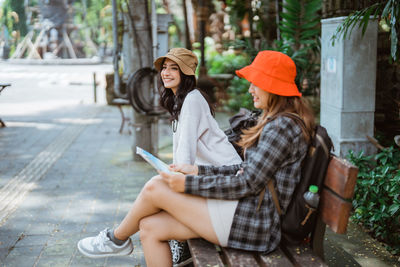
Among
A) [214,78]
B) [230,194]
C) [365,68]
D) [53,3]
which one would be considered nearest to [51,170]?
[365,68]

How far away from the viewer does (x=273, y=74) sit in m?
2.86

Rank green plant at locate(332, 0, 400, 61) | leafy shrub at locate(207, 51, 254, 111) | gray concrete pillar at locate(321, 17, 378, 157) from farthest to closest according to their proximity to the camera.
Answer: leafy shrub at locate(207, 51, 254, 111)
gray concrete pillar at locate(321, 17, 378, 157)
green plant at locate(332, 0, 400, 61)

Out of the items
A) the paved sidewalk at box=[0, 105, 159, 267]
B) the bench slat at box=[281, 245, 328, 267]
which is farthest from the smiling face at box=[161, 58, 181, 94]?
the bench slat at box=[281, 245, 328, 267]

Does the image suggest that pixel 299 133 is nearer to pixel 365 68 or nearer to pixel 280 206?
pixel 280 206

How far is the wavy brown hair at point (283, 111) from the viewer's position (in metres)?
2.82

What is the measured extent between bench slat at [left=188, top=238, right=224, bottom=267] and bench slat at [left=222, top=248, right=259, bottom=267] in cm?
5

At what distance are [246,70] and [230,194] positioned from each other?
2.32ft

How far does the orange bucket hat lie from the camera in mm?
2842

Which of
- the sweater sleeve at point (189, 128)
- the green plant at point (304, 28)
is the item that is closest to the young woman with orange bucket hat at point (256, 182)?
the sweater sleeve at point (189, 128)

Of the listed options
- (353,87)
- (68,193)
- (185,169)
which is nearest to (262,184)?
(185,169)

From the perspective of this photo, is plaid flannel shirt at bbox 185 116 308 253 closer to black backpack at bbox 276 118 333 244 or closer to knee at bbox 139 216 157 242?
black backpack at bbox 276 118 333 244

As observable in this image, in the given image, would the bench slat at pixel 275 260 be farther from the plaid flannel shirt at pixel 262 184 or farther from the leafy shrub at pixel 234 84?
the leafy shrub at pixel 234 84

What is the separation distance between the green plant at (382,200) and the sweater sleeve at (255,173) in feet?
5.51

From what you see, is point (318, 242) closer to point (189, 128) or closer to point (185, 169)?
point (185, 169)
